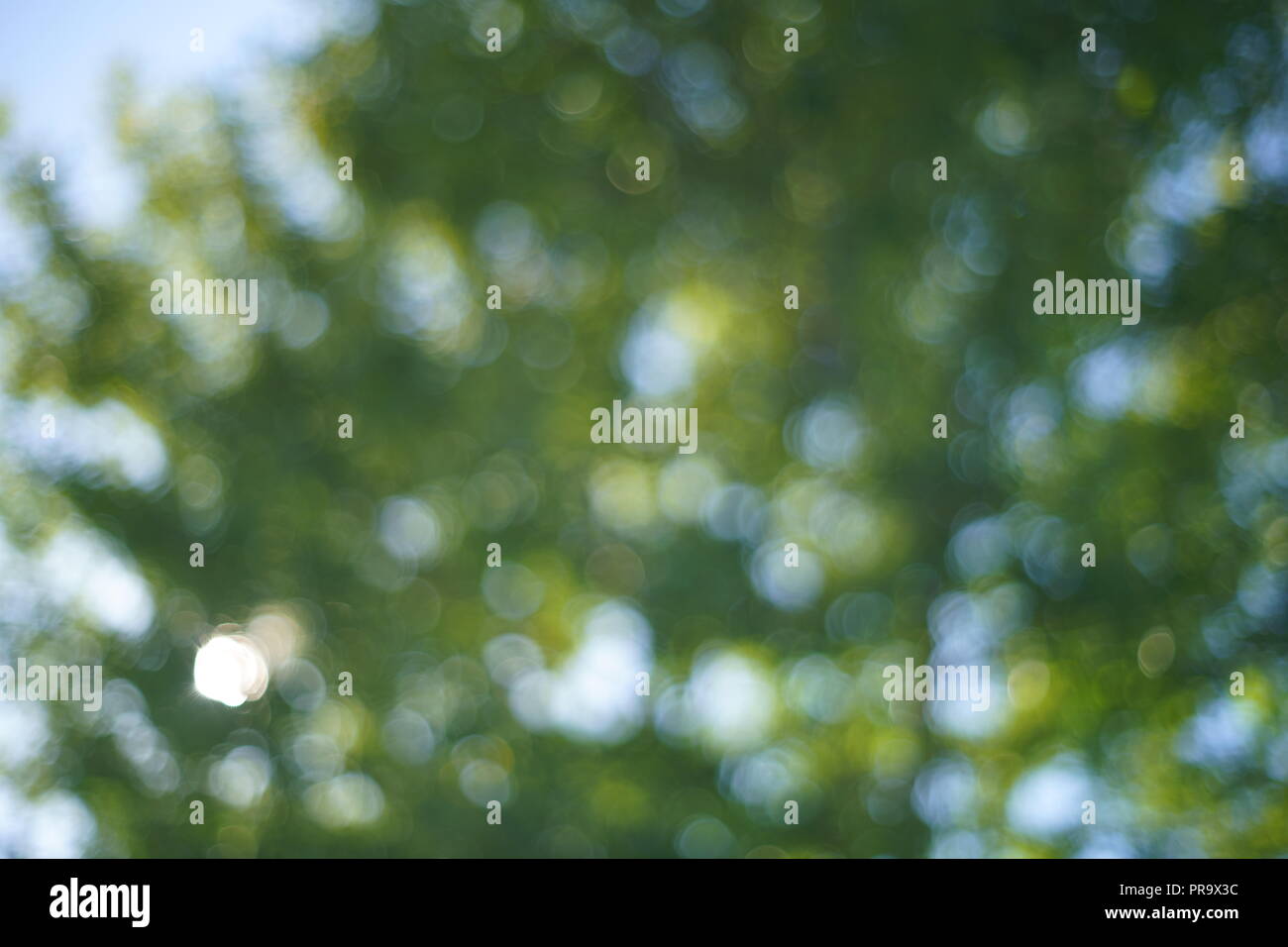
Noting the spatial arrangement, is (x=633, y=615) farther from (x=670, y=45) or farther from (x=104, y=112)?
(x=104, y=112)

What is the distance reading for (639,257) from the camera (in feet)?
10.1

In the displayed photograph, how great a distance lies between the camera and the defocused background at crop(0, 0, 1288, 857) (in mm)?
2865

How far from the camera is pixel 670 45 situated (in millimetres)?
3195

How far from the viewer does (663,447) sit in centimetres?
298

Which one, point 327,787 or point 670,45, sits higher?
point 670,45

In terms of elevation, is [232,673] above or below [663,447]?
below

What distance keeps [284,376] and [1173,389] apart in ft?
8.73

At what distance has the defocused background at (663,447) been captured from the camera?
287 centimetres
